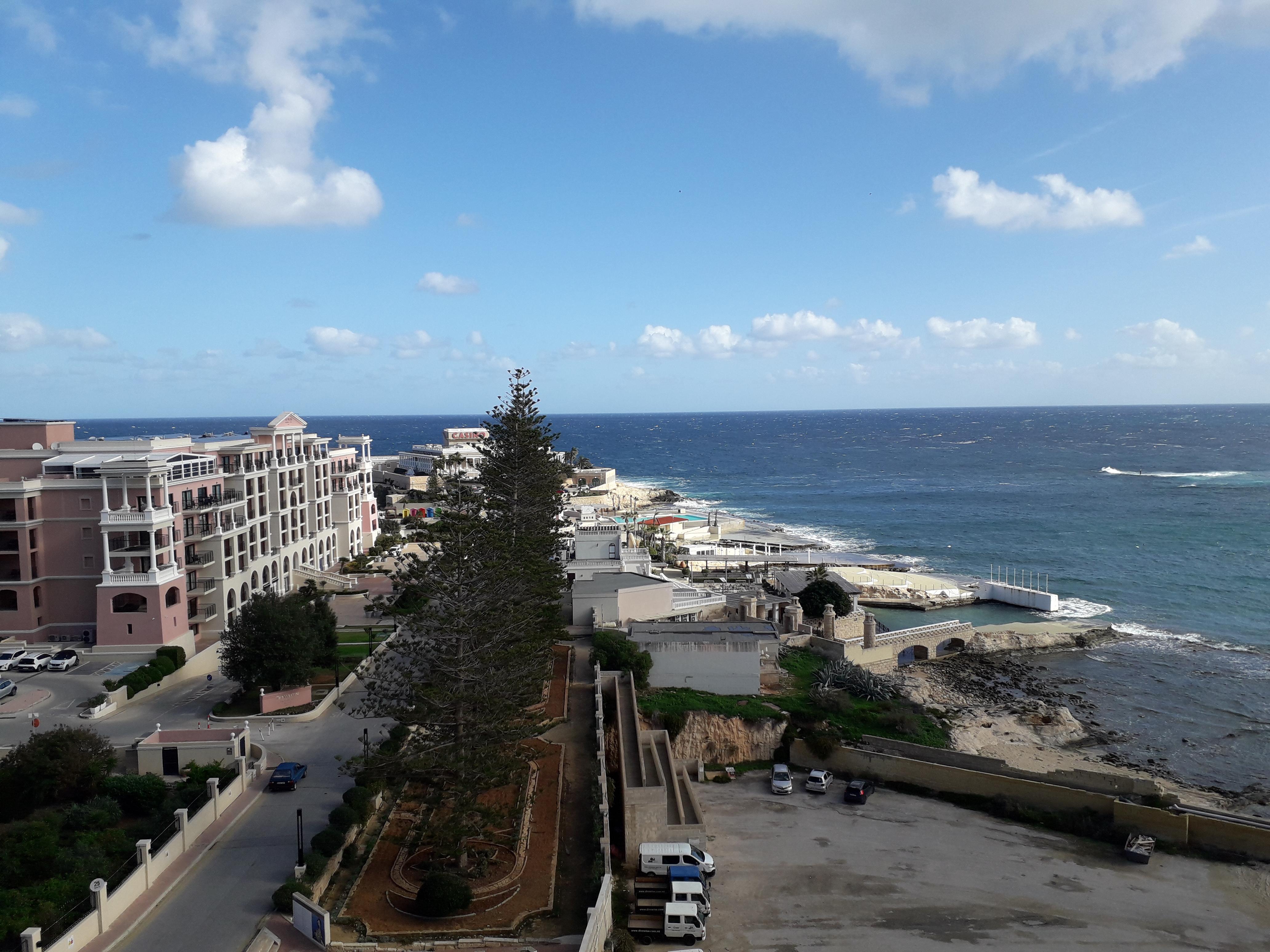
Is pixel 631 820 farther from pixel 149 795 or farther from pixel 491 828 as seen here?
pixel 149 795

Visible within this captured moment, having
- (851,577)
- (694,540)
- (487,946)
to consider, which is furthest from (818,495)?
(487,946)

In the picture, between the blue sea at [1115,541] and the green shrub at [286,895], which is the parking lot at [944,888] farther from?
the blue sea at [1115,541]

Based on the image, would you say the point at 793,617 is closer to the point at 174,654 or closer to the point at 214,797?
the point at 174,654

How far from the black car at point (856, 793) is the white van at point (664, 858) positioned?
24.6 ft

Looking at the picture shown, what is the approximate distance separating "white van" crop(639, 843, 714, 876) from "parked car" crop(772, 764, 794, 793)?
22.7 ft

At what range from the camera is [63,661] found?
29859 mm

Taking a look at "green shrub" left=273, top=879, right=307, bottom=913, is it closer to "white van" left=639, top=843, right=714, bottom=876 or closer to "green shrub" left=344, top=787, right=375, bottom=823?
"green shrub" left=344, top=787, right=375, bottom=823

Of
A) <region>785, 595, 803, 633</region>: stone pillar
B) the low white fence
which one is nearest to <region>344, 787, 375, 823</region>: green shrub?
the low white fence

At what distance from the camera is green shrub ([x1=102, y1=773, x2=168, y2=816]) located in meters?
19.9

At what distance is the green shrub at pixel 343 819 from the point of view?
18.3 m

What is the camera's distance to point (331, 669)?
31.1 meters

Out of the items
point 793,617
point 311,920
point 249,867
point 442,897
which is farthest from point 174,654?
point 793,617

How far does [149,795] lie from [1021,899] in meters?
21.3

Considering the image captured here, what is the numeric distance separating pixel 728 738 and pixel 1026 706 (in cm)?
1555
